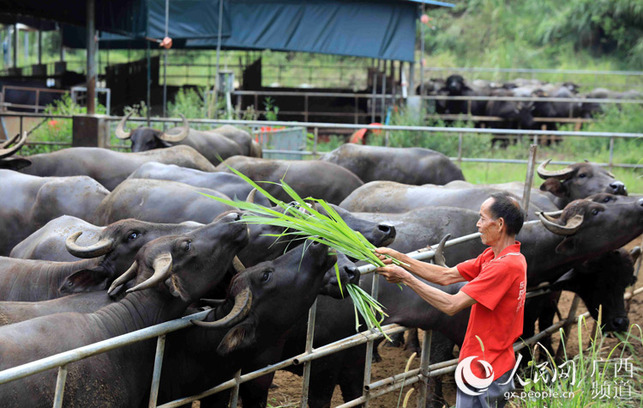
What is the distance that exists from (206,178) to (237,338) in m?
3.65

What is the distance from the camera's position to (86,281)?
4340 mm

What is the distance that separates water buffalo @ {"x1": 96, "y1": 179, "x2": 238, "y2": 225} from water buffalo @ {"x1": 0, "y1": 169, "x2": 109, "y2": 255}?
26 cm

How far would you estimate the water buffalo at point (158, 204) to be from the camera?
636cm

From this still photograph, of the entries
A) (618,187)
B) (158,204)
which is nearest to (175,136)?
(158,204)

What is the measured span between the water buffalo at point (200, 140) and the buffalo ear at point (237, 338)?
23.2 ft

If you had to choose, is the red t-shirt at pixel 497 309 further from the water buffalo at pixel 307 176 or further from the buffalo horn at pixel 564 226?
the water buffalo at pixel 307 176

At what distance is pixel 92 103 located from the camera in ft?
38.0

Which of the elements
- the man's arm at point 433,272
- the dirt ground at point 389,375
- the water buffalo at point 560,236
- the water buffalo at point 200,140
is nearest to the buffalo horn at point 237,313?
the man's arm at point 433,272

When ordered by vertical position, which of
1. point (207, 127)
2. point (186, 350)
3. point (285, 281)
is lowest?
point (186, 350)

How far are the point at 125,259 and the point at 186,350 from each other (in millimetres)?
807

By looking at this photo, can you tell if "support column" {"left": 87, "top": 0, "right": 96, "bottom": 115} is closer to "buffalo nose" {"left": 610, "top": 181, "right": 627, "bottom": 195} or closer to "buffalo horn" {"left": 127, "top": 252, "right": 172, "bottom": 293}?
"buffalo nose" {"left": 610, "top": 181, "right": 627, "bottom": 195}

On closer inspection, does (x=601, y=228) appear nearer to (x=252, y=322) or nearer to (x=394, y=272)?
(x=394, y=272)

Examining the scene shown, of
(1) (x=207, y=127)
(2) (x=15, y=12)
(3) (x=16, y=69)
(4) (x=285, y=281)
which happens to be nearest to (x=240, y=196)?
(4) (x=285, y=281)

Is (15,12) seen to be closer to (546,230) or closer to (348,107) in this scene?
(348,107)
